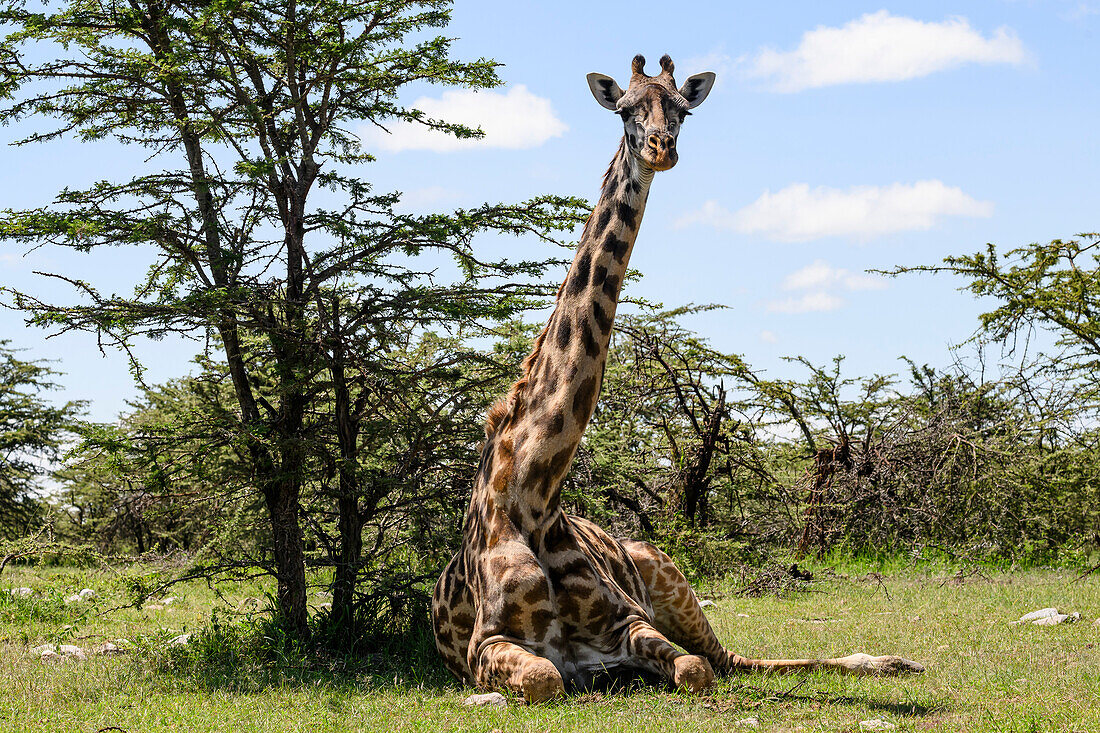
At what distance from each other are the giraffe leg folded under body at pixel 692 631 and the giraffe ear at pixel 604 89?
3570mm

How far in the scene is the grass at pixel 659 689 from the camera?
21.0 ft

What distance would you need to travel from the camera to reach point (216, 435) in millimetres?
9641

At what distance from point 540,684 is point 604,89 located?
405 centimetres

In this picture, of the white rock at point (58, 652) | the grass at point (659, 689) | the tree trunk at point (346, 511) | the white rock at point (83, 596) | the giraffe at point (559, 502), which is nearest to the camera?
the grass at point (659, 689)

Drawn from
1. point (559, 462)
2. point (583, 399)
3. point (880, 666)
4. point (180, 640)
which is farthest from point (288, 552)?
point (880, 666)

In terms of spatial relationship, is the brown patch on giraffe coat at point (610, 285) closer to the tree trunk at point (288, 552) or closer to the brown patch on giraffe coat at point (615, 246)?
the brown patch on giraffe coat at point (615, 246)

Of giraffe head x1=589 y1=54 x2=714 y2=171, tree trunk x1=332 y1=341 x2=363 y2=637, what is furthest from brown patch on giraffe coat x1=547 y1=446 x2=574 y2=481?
tree trunk x1=332 y1=341 x2=363 y2=637

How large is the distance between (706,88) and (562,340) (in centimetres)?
206

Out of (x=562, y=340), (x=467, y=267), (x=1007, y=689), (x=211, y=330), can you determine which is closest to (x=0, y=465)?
(x=211, y=330)

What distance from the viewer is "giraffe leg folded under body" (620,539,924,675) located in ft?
26.3

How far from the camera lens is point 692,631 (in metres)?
8.57

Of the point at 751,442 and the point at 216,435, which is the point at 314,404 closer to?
the point at 216,435

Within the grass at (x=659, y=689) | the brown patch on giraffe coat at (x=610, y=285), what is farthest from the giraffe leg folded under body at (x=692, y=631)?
the brown patch on giraffe coat at (x=610, y=285)

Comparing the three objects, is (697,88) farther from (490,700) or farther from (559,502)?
(490,700)
